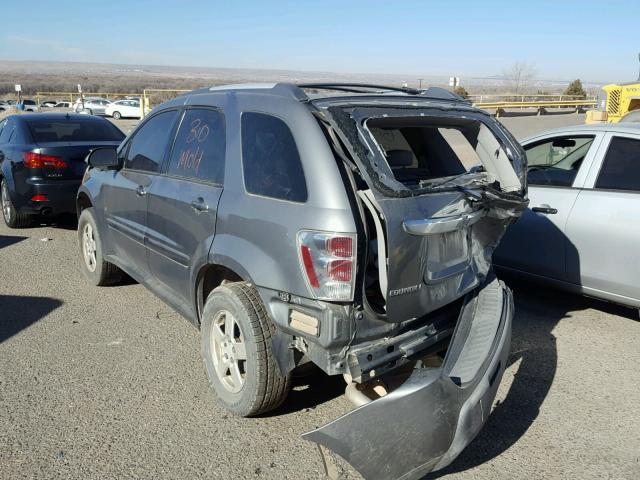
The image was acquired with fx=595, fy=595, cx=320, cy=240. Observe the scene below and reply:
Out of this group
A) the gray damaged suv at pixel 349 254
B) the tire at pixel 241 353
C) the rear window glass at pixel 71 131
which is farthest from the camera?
the rear window glass at pixel 71 131

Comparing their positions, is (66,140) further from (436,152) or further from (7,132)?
(436,152)

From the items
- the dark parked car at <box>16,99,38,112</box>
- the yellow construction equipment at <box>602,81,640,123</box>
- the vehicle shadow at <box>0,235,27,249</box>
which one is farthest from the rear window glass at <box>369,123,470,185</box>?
the dark parked car at <box>16,99,38,112</box>

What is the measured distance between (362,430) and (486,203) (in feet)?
5.03

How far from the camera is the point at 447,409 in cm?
275

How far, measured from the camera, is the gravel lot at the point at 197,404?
3129mm

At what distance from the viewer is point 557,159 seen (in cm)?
571

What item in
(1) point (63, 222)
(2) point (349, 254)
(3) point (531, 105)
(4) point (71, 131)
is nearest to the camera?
(2) point (349, 254)

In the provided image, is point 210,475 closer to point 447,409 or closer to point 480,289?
point 447,409

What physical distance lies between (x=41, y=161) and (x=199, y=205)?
4.75 m

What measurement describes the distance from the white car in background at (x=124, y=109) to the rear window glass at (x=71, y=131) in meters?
33.9

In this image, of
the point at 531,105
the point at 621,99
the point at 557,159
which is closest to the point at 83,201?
the point at 557,159

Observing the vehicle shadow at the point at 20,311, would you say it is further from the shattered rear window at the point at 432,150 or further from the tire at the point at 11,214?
the shattered rear window at the point at 432,150

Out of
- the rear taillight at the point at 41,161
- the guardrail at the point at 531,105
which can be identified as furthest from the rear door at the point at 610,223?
the guardrail at the point at 531,105

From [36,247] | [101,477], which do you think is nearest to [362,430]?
[101,477]
